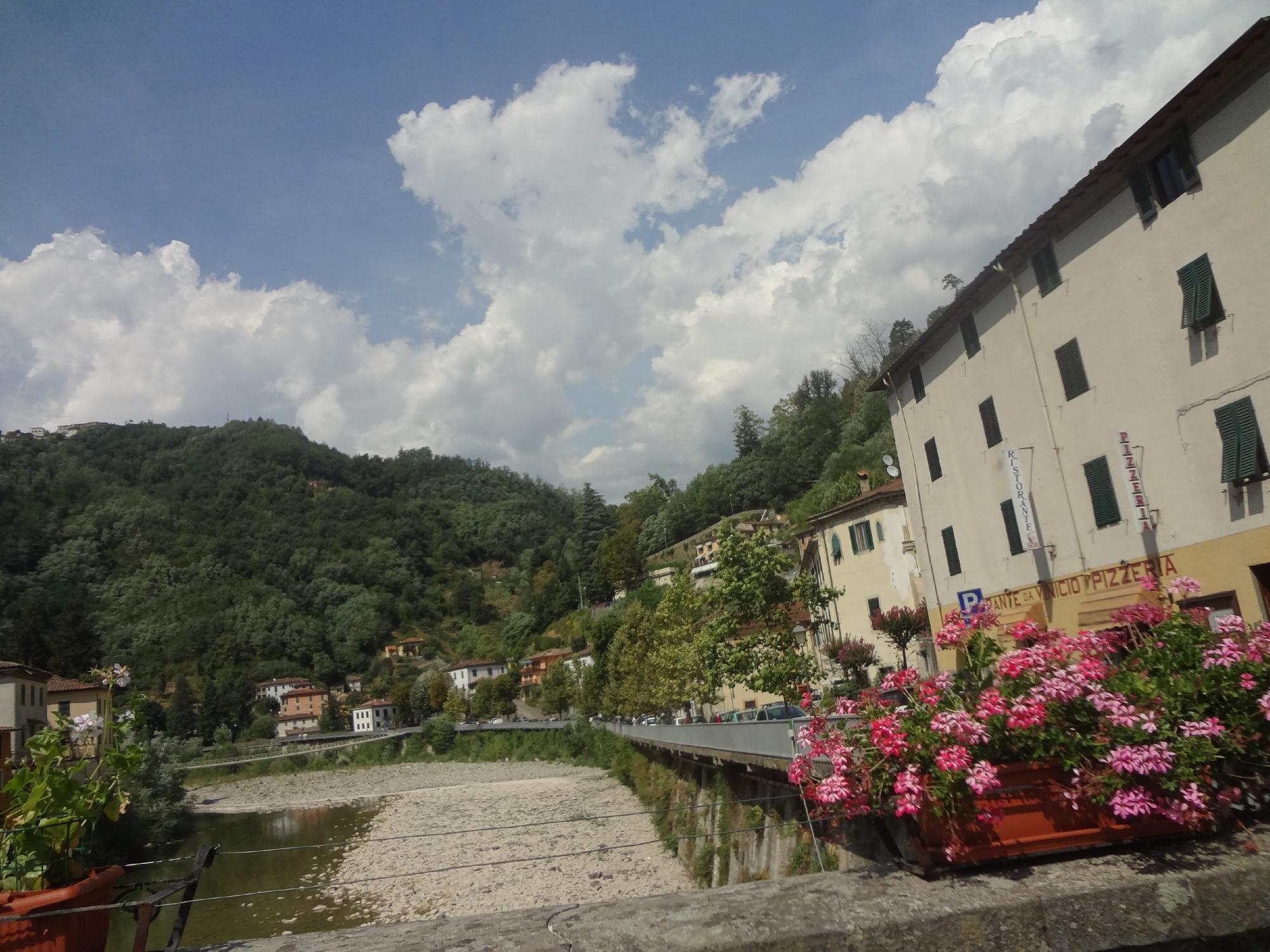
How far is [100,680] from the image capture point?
173 inches

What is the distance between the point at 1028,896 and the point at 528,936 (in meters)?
1.57

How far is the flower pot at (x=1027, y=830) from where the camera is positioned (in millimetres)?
2852

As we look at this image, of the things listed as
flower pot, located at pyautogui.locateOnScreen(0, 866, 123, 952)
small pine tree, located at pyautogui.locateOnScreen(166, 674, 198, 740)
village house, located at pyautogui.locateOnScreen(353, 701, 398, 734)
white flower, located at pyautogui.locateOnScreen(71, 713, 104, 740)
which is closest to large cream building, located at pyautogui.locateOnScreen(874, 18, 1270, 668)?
white flower, located at pyautogui.locateOnScreen(71, 713, 104, 740)

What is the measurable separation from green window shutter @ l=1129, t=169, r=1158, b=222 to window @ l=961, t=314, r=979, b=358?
19.3 ft

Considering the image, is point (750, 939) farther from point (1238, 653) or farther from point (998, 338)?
point (998, 338)

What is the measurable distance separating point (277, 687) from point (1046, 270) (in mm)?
141581

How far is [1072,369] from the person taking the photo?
17.5 metres

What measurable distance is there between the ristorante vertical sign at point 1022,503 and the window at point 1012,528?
0.97 meters

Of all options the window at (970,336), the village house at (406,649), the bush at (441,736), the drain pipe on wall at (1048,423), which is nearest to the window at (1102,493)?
the drain pipe on wall at (1048,423)

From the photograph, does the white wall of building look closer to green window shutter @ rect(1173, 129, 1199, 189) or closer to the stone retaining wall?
green window shutter @ rect(1173, 129, 1199, 189)

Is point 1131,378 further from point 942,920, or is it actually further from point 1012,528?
point 942,920

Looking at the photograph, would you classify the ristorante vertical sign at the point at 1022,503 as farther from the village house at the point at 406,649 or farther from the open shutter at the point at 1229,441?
the village house at the point at 406,649

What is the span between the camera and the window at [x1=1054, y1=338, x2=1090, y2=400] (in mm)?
17219

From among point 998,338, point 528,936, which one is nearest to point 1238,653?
point 528,936
